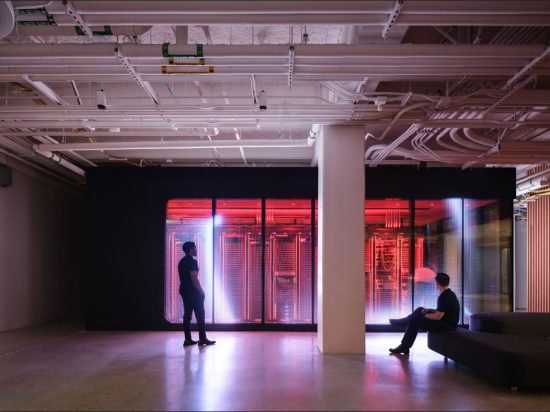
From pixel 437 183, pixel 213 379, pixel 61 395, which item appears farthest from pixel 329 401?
pixel 437 183

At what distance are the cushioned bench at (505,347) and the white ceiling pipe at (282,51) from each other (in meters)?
2.89

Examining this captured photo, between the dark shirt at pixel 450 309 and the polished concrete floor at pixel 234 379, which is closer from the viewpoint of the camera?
the polished concrete floor at pixel 234 379

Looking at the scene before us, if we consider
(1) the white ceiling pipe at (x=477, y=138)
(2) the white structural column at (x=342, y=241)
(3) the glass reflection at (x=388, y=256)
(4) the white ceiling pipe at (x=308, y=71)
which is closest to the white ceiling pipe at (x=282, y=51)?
(4) the white ceiling pipe at (x=308, y=71)

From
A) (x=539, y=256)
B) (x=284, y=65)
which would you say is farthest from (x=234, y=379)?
(x=539, y=256)

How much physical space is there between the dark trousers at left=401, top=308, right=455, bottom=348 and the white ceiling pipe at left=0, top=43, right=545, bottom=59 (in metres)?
3.59

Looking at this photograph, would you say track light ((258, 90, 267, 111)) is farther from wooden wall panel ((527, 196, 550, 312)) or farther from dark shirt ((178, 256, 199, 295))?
wooden wall panel ((527, 196, 550, 312))

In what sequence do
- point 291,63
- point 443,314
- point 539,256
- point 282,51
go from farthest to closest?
point 539,256 < point 443,314 < point 291,63 < point 282,51

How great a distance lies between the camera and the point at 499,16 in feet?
15.0

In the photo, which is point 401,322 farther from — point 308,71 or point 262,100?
point 308,71

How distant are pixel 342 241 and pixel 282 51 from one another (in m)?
3.39

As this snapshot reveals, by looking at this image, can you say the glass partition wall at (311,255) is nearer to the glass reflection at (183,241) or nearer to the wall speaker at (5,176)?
the glass reflection at (183,241)

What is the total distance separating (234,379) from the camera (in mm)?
6051

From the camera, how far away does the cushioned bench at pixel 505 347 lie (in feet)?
18.1

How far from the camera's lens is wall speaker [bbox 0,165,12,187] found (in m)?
9.80
